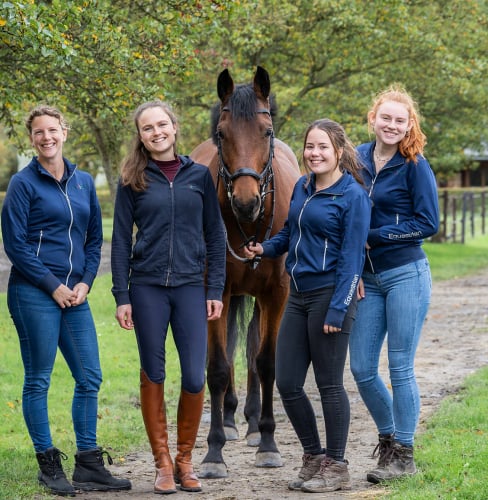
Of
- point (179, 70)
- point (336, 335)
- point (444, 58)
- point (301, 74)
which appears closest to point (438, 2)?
point (444, 58)

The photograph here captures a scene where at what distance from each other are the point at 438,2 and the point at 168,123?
14706mm

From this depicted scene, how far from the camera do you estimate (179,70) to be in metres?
9.41

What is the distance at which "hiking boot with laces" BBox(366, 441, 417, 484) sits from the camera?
5293mm

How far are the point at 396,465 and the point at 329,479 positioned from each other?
44 centimetres

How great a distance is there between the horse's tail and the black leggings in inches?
90.4

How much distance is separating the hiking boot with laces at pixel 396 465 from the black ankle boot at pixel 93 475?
4.60 ft

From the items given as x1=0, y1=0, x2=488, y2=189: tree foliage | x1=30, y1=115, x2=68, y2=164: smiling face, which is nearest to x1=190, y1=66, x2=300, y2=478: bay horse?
x1=30, y1=115, x2=68, y2=164: smiling face

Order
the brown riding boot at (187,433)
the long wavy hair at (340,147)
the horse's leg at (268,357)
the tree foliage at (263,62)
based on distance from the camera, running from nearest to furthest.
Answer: the long wavy hair at (340,147) → the brown riding boot at (187,433) → the horse's leg at (268,357) → the tree foliage at (263,62)

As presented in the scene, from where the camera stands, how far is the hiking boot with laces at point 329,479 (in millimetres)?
5125

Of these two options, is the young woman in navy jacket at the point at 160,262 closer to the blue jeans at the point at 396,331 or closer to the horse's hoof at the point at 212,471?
the horse's hoof at the point at 212,471

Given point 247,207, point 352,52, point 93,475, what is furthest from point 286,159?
point 352,52

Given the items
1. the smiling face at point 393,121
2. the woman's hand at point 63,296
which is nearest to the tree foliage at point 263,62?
the woman's hand at point 63,296

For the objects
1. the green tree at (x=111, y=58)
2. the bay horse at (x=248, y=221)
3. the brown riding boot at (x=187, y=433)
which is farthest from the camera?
the green tree at (x=111, y=58)

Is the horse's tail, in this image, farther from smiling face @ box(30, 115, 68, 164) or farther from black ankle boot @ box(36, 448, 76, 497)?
smiling face @ box(30, 115, 68, 164)
